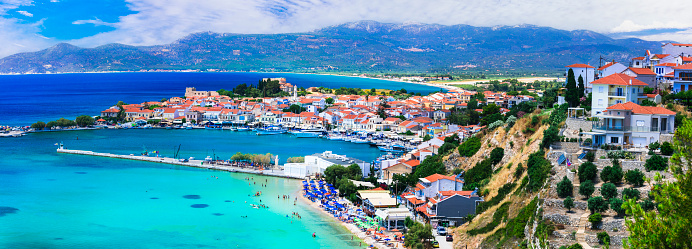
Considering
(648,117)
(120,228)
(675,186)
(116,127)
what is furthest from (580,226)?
(116,127)

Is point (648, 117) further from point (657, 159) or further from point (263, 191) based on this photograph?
point (263, 191)

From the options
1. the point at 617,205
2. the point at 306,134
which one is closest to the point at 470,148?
the point at 617,205

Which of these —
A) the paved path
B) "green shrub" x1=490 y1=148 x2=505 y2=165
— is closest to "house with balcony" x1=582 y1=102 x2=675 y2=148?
the paved path

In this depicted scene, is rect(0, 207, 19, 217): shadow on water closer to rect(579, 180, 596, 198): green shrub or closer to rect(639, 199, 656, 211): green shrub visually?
rect(579, 180, 596, 198): green shrub

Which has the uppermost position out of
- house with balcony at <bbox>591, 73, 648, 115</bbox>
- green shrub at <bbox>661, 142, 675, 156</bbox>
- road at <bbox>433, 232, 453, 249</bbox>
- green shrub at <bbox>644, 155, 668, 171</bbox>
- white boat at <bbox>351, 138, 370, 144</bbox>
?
house with balcony at <bbox>591, 73, 648, 115</bbox>

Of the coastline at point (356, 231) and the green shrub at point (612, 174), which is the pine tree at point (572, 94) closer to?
the green shrub at point (612, 174)

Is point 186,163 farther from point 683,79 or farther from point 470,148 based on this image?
point 683,79
